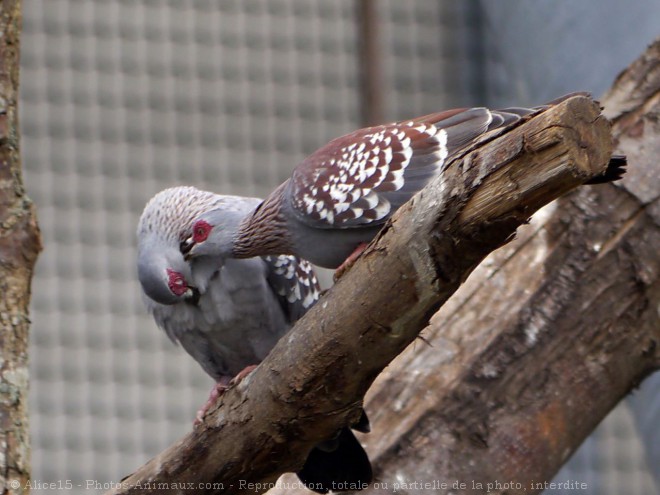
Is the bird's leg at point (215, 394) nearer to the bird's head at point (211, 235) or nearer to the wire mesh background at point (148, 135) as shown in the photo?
the bird's head at point (211, 235)

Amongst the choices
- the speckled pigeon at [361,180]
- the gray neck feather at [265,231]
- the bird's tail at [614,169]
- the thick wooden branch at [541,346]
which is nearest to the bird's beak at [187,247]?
the gray neck feather at [265,231]

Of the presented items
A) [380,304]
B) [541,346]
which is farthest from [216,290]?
[380,304]

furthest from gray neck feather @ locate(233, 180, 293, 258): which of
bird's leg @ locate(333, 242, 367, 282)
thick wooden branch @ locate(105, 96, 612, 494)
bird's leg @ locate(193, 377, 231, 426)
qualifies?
thick wooden branch @ locate(105, 96, 612, 494)

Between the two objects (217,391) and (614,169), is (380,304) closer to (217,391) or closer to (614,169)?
(614,169)

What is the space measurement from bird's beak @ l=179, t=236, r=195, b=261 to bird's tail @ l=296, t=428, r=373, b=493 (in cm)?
59

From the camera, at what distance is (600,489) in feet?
16.6

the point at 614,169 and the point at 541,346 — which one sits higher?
the point at 614,169

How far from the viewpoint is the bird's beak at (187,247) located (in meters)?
2.91

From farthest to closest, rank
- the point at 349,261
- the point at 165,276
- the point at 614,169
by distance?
the point at 165,276, the point at 349,261, the point at 614,169

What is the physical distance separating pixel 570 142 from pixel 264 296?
4.69 ft

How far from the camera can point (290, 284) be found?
3029mm

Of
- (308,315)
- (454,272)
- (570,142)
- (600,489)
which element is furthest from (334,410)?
(600,489)

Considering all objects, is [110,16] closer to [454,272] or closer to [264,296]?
[264,296]

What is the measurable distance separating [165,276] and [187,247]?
11 cm
